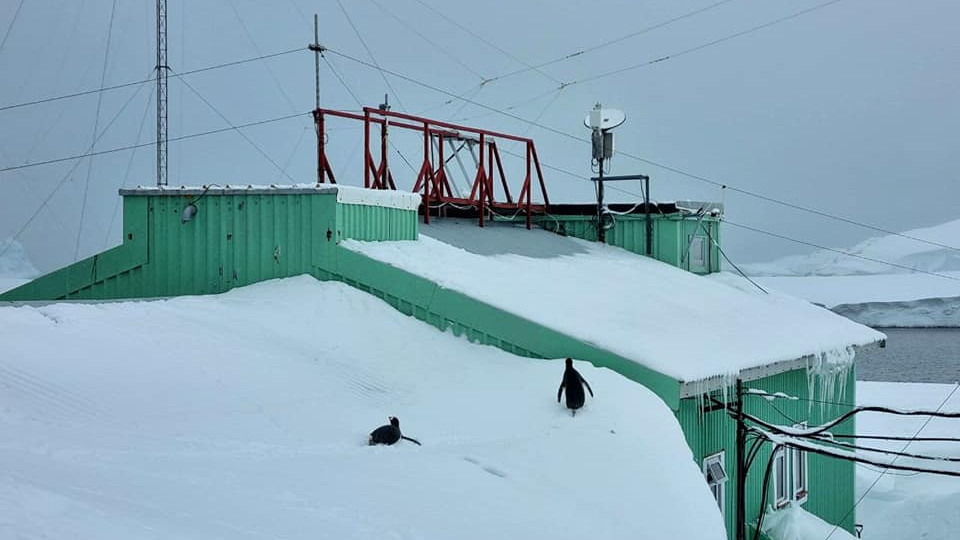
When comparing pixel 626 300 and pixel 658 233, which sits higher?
pixel 658 233

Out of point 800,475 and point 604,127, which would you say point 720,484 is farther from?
point 604,127

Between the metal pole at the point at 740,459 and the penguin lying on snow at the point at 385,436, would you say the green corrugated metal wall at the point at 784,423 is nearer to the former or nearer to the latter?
the metal pole at the point at 740,459

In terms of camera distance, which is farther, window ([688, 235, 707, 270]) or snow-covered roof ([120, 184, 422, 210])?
window ([688, 235, 707, 270])

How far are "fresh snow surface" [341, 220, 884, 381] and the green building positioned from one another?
49 mm

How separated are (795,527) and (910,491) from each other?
34.2 ft

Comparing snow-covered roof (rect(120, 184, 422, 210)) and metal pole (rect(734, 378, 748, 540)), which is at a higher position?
snow-covered roof (rect(120, 184, 422, 210))

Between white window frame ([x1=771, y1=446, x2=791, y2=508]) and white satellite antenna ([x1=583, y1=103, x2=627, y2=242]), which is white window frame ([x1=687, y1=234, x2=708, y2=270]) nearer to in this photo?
white satellite antenna ([x1=583, y1=103, x2=627, y2=242])

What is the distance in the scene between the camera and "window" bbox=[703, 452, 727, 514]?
45.6 feet

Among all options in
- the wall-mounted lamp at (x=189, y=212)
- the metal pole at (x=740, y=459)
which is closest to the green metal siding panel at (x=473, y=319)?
the metal pole at (x=740, y=459)

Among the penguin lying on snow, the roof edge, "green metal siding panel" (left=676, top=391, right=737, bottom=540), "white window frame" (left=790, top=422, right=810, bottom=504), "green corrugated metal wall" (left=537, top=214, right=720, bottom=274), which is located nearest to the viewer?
the penguin lying on snow

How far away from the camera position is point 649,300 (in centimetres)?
1630

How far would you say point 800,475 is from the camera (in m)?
17.3

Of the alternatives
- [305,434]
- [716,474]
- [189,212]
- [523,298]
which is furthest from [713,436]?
[189,212]

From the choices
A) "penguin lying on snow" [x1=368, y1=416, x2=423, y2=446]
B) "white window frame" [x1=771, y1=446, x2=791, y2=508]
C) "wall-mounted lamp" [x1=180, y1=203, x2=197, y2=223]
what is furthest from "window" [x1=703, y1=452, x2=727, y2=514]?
"wall-mounted lamp" [x1=180, y1=203, x2=197, y2=223]
